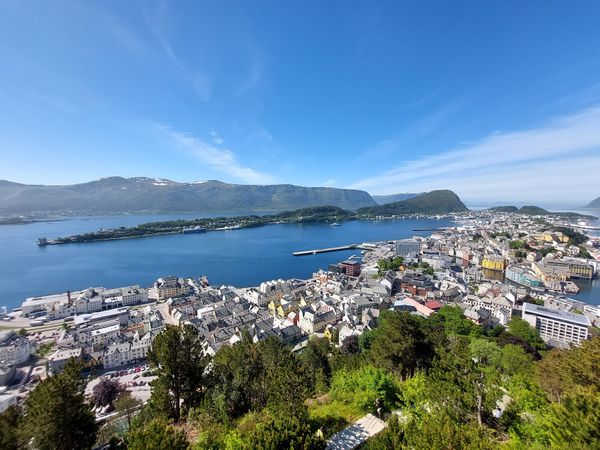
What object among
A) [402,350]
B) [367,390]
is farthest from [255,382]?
[402,350]

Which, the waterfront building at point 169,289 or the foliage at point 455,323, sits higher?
the foliage at point 455,323

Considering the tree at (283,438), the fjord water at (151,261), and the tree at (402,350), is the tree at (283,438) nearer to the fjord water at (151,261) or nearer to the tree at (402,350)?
the tree at (402,350)

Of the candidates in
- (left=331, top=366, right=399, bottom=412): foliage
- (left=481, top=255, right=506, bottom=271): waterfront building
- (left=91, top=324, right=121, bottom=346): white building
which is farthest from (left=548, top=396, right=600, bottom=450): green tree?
(left=481, top=255, right=506, bottom=271): waterfront building

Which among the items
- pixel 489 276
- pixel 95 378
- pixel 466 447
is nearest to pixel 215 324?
pixel 95 378

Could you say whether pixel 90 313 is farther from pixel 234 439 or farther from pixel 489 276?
pixel 489 276

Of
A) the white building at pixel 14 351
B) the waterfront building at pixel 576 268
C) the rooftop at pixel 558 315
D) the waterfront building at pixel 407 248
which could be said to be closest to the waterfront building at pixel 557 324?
the rooftop at pixel 558 315

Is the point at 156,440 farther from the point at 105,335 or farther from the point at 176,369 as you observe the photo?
the point at 105,335
